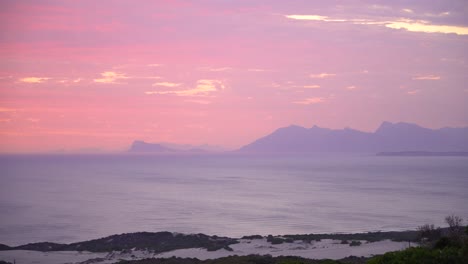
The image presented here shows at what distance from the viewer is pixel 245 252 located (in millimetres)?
30109

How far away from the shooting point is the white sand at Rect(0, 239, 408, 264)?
1137 inches

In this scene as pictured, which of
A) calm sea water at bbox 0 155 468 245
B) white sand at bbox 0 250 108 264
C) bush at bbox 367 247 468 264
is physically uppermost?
calm sea water at bbox 0 155 468 245

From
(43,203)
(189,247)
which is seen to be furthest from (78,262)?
(43,203)

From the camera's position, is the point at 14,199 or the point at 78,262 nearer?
the point at 78,262

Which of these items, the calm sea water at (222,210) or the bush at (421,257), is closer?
the bush at (421,257)

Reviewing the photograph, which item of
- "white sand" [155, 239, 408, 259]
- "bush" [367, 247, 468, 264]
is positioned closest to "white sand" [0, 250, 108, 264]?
"white sand" [155, 239, 408, 259]

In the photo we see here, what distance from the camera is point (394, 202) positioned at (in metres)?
67.1

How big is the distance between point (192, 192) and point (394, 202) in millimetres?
35019

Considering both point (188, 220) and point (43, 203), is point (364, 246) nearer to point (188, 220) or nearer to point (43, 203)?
point (188, 220)

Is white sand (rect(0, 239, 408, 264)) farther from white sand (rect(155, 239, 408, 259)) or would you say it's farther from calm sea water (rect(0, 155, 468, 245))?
calm sea water (rect(0, 155, 468, 245))

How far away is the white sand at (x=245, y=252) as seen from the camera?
94.8ft

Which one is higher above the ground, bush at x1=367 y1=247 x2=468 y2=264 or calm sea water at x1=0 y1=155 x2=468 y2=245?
calm sea water at x1=0 y1=155 x2=468 y2=245

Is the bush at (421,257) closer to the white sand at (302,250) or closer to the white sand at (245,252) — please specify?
the white sand at (302,250)

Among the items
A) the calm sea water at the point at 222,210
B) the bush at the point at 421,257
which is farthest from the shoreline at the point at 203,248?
the bush at the point at 421,257
